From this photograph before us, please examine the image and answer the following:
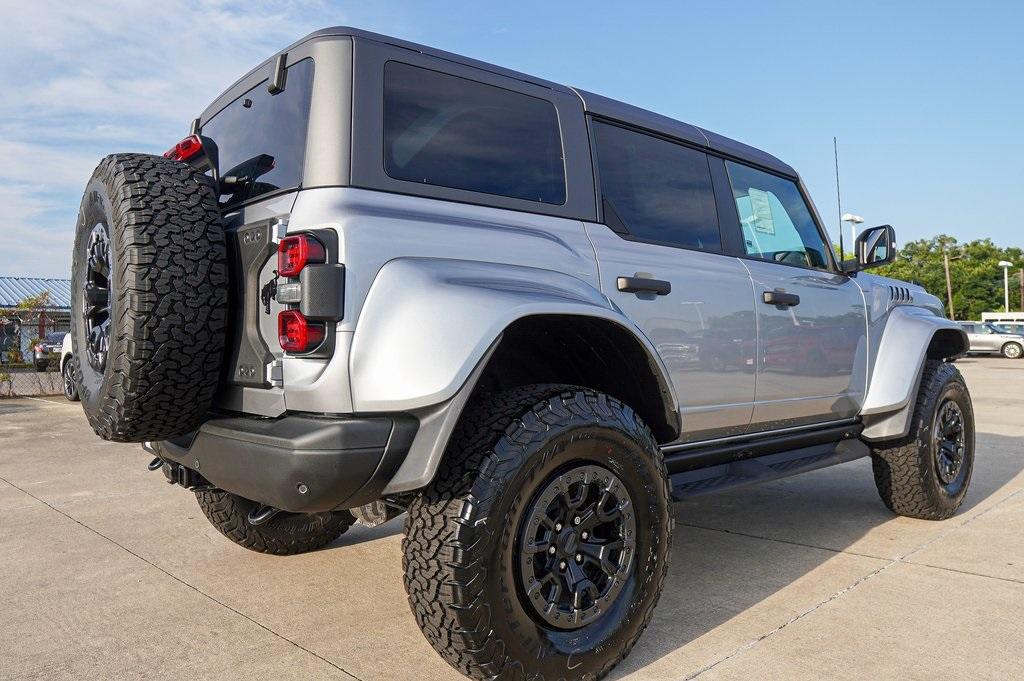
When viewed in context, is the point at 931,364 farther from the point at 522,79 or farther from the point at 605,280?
the point at 522,79

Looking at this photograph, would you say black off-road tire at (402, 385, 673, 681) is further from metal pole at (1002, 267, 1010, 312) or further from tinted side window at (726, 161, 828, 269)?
metal pole at (1002, 267, 1010, 312)

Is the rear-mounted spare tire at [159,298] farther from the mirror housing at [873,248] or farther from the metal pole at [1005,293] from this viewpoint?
the metal pole at [1005,293]

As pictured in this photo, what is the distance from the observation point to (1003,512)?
4801 millimetres

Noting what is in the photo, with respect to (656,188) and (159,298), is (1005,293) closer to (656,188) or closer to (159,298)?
(656,188)

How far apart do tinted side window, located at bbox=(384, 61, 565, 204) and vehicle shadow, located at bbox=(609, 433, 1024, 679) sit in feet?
5.56

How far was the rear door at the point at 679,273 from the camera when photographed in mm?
3020

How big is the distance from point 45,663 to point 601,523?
193 cm

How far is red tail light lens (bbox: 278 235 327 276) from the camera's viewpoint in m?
2.19

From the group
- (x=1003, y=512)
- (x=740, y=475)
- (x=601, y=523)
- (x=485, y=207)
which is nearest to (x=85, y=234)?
(x=485, y=207)

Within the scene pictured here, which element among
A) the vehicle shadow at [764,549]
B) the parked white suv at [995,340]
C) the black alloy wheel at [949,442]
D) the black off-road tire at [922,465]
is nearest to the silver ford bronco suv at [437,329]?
the vehicle shadow at [764,549]

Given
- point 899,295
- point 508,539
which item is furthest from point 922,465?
point 508,539

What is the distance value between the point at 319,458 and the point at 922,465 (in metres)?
3.63

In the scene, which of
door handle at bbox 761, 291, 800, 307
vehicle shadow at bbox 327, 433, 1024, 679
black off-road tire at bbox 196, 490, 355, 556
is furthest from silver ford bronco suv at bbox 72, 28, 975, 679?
black off-road tire at bbox 196, 490, 355, 556

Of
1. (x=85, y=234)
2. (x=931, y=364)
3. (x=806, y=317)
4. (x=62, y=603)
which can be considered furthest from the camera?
(x=931, y=364)
